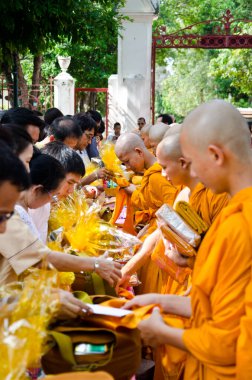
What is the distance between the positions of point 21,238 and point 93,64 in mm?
22678

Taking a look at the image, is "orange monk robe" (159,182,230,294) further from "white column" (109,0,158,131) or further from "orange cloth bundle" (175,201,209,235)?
"white column" (109,0,158,131)

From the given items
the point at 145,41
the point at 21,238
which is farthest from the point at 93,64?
the point at 21,238

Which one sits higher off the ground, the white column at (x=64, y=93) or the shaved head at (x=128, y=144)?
the shaved head at (x=128, y=144)

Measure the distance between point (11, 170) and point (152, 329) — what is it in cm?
92

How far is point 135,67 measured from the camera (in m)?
17.9

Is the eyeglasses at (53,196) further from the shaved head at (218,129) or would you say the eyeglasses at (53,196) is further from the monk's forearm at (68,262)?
the shaved head at (218,129)

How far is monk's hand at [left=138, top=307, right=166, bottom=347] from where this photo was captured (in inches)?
111

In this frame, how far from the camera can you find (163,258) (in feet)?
15.0

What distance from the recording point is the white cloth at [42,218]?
418 centimetres

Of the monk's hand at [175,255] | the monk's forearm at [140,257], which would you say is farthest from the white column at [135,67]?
the monk's hand at [175,255]

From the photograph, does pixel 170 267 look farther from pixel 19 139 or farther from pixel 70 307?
pixel 70 307

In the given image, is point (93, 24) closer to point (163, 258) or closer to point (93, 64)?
point (163, 258)

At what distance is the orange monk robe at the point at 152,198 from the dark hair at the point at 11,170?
3.10 meters

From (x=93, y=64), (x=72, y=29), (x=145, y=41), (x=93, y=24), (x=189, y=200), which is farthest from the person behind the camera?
(x=93, y=64)
